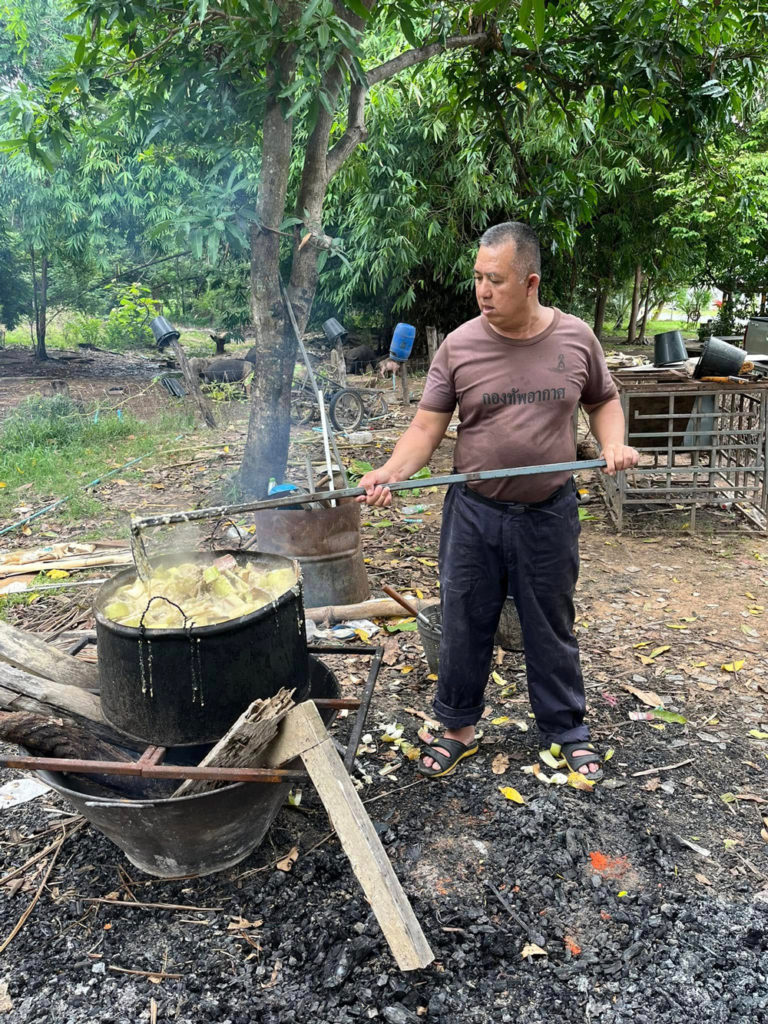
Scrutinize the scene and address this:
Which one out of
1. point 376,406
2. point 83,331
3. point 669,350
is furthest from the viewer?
point 83,331

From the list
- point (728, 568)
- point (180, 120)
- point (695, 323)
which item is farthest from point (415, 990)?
point (695, 323)

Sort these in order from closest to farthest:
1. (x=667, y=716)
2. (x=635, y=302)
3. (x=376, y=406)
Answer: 1. (x=667, y=716)
2. (x=376, y=406)
3. (x=635, y=302)

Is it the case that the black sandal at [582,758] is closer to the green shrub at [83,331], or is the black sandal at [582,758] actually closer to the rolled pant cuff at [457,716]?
the rolled pant cuff at [457,716]

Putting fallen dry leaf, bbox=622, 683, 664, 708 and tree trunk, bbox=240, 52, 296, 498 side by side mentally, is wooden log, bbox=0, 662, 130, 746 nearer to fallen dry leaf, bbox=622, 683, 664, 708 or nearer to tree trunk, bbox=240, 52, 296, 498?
fallen dry leaf, bbox=622, 683, 664, 708

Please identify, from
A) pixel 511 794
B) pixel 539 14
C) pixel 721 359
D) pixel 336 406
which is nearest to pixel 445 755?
pixel 511 794

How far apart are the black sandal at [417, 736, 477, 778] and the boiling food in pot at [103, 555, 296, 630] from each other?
1.17m

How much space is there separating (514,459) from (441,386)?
45 cm

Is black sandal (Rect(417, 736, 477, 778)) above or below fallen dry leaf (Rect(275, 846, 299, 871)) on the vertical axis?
above

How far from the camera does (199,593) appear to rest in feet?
10.2

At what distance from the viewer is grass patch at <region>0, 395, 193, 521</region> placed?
863 cm

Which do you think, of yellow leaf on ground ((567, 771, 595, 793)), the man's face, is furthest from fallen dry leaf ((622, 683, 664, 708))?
the man's face

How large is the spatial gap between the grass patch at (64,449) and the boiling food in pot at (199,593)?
5.24m

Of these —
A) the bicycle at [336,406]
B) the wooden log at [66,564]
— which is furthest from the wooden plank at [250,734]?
the bicycle at [336,406]

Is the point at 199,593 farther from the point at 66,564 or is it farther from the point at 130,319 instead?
the point at 130,319
